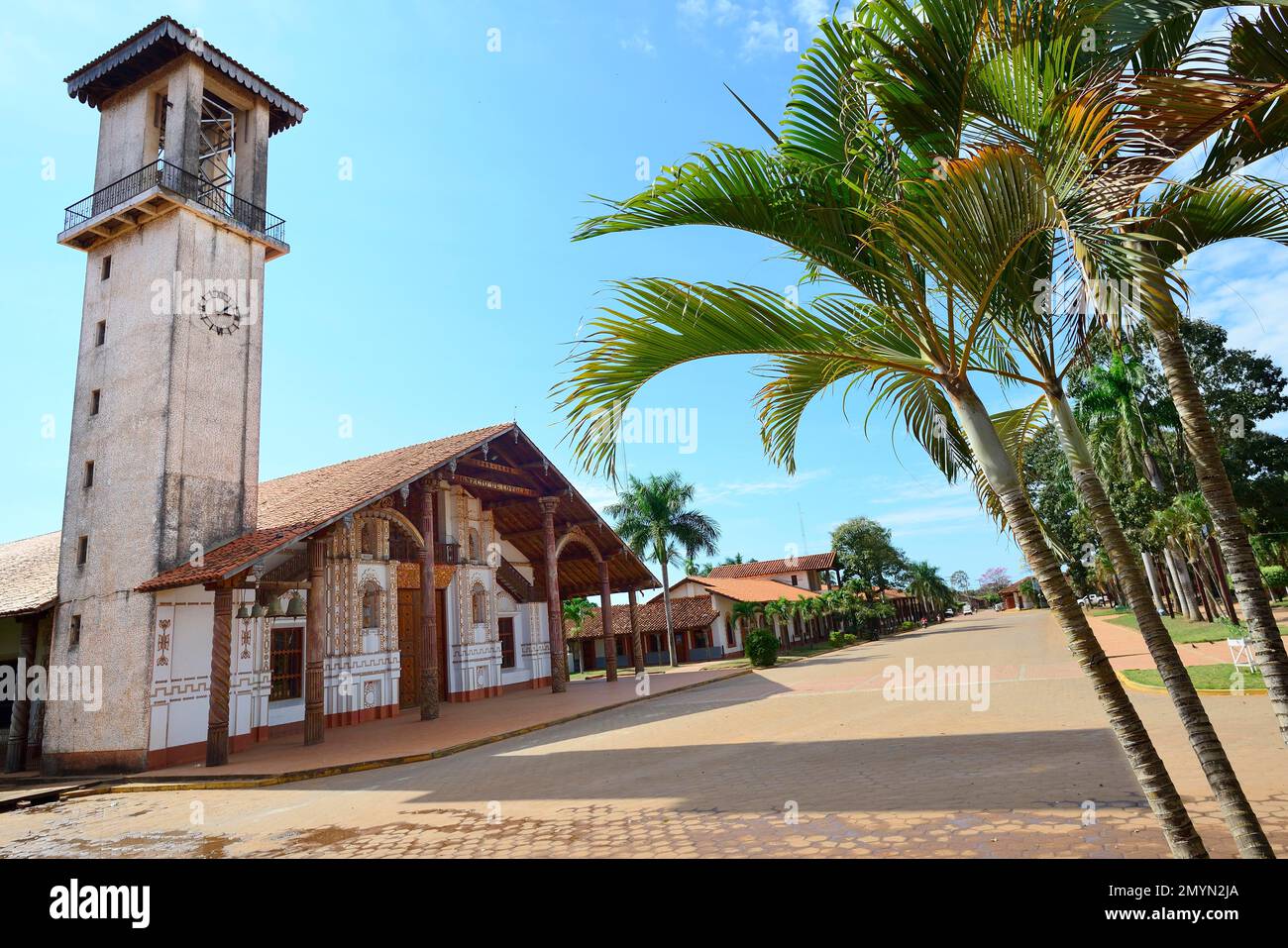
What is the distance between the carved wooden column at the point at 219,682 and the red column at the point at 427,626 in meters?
4.56

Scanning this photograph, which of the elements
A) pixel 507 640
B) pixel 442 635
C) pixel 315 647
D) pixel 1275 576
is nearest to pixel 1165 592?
pixel 1275 576

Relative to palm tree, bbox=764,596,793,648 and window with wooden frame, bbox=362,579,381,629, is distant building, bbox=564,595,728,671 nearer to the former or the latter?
palm tree, bbox=764,596,793,648

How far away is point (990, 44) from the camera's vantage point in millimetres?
3357

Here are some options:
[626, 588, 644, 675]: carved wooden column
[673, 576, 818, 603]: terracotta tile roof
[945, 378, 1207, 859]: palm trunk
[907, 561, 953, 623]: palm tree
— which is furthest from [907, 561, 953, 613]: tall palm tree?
[945, 378, 1207, 859]: palm trunk

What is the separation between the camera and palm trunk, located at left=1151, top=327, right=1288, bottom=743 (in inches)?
143

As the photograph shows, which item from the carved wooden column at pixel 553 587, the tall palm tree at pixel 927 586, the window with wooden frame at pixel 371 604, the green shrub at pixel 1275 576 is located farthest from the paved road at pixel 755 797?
the tall palm tree at pixel 927 586

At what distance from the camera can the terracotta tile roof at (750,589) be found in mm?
41094

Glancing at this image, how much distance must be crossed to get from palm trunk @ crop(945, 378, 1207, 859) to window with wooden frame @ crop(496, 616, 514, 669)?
22924mm

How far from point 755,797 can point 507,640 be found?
63.2 ft

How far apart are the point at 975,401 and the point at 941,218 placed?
1.03m

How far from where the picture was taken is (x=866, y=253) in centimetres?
414
